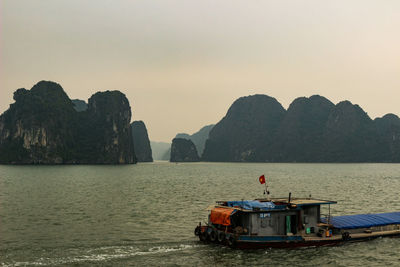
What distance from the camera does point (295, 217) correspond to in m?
30.4

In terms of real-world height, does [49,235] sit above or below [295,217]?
below

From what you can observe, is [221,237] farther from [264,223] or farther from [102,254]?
[102,254]

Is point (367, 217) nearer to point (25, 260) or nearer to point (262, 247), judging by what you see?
point (262, 247)

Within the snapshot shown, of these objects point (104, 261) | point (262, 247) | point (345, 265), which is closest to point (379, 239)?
point (345, 265)

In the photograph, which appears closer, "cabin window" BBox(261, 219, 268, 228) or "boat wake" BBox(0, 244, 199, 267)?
"boat wake" BBox(0, 244, 199, 267)

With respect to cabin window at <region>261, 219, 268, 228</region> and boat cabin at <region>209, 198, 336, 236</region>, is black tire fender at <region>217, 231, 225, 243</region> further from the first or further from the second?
cabin window at <region>261, 219, 268, 228</region>

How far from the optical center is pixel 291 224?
3055 centimetres

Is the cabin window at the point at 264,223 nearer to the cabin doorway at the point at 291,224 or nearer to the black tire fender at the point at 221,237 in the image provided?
the cabin doorway at the point at 291,224

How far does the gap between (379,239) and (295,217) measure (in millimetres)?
8652

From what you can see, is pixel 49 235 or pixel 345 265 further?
pixel 49 235

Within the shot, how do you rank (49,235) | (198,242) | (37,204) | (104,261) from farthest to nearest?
(37,204) < (49,235) < (198,242) < (104,261)

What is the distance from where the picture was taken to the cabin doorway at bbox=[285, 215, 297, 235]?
98.1ft

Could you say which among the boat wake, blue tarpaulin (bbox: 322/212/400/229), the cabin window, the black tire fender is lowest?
the boat wake

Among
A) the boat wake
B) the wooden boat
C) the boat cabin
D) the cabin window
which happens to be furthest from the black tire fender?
the cabin window
